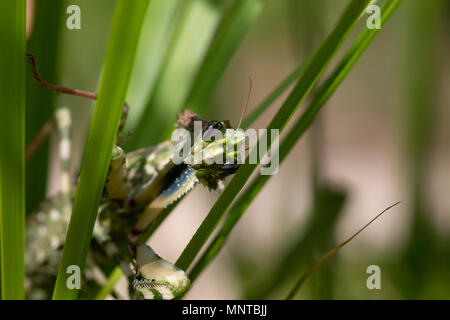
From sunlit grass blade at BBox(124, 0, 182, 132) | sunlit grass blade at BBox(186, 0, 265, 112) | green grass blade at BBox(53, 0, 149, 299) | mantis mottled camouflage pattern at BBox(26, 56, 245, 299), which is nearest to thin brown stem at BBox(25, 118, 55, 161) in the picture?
mantis mottled camouflage pattern at BBox(26, 56, 245, 299)

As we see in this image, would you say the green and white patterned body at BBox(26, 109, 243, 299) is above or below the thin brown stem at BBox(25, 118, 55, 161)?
below

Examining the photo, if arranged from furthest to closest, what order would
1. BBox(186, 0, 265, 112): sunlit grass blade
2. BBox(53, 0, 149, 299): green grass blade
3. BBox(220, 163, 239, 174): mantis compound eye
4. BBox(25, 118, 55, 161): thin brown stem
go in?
BBox(25, 118, 55, 161): thin brown stem < BBox(186, 0, 265, 112): sunlit grass blade < BBox(220, 163, 239, 174): mantis compound eye < BBox(53, 0, 149, 299): green grass blade

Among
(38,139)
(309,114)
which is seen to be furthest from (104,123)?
(38,139)

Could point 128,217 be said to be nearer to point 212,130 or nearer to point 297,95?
point 212,130

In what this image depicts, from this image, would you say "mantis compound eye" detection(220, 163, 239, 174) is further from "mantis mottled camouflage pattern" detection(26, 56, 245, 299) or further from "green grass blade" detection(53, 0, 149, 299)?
"green grass blade" detection(53, 0, 149, 299)

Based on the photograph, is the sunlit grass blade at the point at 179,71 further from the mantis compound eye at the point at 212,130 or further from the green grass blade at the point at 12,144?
the green grass blade at the point at 12,144

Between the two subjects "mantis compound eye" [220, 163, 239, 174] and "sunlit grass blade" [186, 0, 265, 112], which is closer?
"mantis compound eye" [220, 163, 239, 174]

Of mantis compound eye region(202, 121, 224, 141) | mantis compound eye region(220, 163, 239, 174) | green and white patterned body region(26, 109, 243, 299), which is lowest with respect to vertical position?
green and white patterned body region(26, 109, 243, 299)
